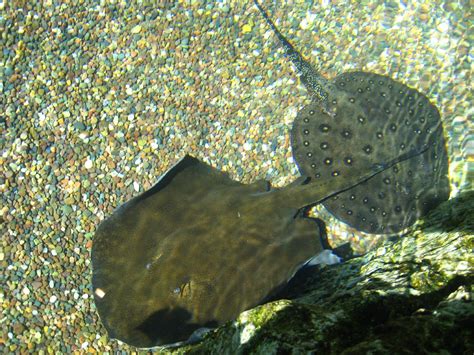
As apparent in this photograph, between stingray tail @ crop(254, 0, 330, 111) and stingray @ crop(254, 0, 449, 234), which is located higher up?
stingray tail @ crop(254, 0, 330, 111)

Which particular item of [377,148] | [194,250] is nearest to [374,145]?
[377,148]

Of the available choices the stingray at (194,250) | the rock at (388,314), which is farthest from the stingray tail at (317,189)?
the rock at (388,314)

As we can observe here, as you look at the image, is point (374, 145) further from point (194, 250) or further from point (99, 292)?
point (99, 292)

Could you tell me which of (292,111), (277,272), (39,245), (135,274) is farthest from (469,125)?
(39,245)

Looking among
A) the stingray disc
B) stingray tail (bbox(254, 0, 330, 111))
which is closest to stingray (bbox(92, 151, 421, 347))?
the stingray disc

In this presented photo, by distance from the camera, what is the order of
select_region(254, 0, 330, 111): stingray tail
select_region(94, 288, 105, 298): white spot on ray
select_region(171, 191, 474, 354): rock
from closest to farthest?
select_region(171, 191, 474, 354): rock → select_region(94, 288, 105, 298): white spot on ray → select_region(254, 0, 330, 111): stingray tail

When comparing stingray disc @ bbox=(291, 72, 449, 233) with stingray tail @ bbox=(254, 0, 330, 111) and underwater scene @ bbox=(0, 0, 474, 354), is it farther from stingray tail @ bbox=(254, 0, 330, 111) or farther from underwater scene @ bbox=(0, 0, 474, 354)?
stingray tail @ bbox=(254, 0, 330, 111)

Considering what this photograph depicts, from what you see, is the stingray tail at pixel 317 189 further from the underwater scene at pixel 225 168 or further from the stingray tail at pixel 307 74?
the stingray tail at pixel 307 74
